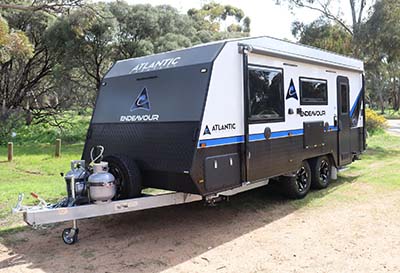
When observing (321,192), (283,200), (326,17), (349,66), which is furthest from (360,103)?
(326,17)

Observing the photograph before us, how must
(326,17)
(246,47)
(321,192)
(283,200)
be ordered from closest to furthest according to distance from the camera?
(246,47)
(283,200)
(321,192)
(326,17)

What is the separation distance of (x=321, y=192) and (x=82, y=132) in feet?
49.1

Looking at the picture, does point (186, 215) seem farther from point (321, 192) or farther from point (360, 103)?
point (360, 103)

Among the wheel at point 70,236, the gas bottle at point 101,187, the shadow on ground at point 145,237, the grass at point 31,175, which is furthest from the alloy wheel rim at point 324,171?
the grass at point 31,175

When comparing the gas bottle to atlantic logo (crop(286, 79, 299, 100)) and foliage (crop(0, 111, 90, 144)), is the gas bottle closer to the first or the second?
atlantic logo (crop(286, 79, 299, 100))

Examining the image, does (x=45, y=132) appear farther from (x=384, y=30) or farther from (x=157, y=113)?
(x=157, y=113)

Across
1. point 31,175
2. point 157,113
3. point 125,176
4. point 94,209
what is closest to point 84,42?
point 31,175

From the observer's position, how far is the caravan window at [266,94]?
5.74 meters

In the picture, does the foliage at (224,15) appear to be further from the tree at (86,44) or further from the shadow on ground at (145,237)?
the shadow on ground at (145,237)

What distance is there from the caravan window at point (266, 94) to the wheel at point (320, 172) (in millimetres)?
1665

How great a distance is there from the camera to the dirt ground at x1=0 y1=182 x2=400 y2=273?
441 centimetres

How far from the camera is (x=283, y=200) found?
7.12 meters

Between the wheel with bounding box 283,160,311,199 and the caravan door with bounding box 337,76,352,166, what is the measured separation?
129cm

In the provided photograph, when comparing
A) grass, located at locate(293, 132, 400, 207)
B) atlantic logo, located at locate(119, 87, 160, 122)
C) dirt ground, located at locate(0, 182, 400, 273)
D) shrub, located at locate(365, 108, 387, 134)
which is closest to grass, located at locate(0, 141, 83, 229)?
dirt ground, located at locate(0, 182, 400, 273)
